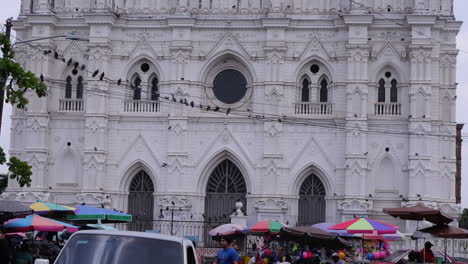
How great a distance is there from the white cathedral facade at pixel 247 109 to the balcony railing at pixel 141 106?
73 mm

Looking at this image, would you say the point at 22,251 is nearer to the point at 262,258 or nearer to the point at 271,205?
the point at 262,258

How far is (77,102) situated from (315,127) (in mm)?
12507

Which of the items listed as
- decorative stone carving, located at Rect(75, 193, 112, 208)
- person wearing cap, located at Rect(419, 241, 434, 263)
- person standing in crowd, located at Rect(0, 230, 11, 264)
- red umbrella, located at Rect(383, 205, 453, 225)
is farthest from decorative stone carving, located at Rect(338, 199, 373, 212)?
person standing in crowd, located at Rect(0, 230, 11, 264)

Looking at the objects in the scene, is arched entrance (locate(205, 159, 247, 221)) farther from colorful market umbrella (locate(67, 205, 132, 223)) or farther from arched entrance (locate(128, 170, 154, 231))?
colorful market umbrella (locate(67, 205, 132, 223))

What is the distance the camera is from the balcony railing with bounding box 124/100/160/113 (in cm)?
4809

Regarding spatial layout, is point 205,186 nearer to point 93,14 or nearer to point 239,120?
point 239,120

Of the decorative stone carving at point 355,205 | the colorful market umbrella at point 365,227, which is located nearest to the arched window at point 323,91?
the decorative stone carving at point 355,205

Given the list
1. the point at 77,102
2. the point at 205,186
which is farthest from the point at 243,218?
the point at 77,102

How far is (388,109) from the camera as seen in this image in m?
46.8

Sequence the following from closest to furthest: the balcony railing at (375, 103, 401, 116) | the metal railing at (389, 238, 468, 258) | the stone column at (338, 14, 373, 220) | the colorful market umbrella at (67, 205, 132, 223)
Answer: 1. the colorful market umbrella at (67, 205, 132, 223)
2. the metal railing at (389, 238, 468, 258)
3. the stone column at (338, 14, 373, 220)
4. the balcony railing at (375, 103, 401, 116)

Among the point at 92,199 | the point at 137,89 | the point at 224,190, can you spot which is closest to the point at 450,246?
the point at 224,190

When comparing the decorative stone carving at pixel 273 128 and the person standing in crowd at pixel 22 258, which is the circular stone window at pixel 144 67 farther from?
the person standing in crowd at pixel 22 258

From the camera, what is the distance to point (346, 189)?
149 feet

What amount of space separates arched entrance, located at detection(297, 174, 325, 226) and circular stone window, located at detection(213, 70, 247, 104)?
5.86m
